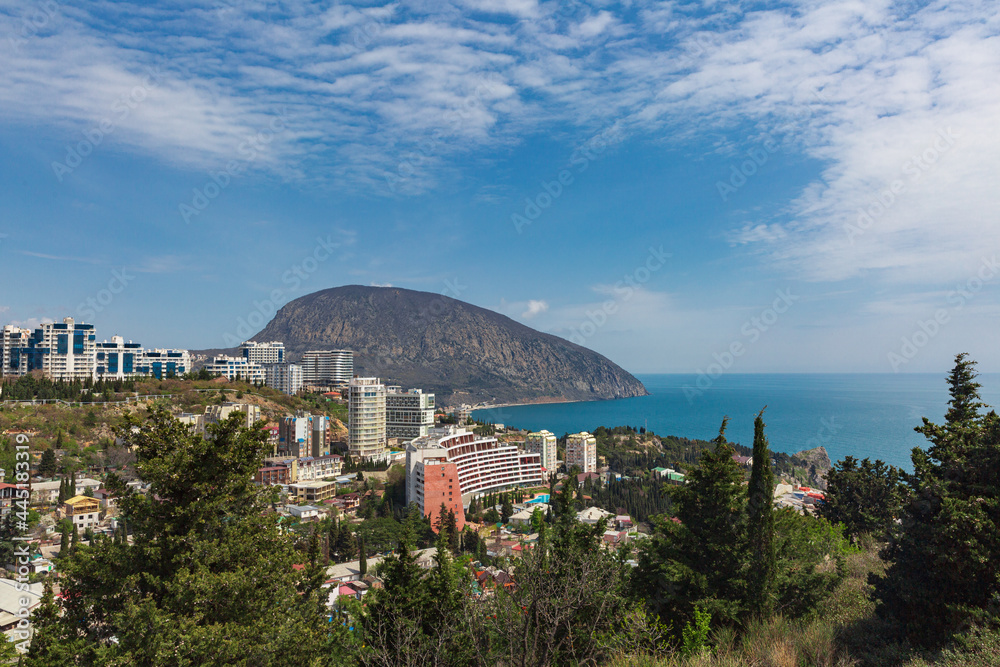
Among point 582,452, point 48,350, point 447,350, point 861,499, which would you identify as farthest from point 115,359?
point 447,350

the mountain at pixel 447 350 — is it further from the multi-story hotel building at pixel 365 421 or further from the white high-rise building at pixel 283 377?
the multi-story hotel building at pixel 365 421

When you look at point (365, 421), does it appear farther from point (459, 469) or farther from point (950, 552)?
point (950, 552)

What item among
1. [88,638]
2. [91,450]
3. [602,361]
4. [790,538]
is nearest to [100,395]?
[91,450]

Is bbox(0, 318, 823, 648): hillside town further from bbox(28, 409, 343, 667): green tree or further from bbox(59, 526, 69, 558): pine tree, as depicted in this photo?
bbox(28, 409, 343, 667): green tree

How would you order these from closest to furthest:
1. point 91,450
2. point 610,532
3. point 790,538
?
point 790,538 → point 610,532 → point 91,450

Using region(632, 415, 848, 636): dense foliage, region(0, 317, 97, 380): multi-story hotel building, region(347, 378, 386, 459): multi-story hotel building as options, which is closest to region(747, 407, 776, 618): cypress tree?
region(632, 415, 848, 636): dense foliage

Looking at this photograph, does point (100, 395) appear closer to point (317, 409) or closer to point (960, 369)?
point (317, 409)
